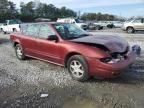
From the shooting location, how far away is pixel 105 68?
251 inches

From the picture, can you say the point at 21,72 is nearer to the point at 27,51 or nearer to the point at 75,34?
the point at 27,51

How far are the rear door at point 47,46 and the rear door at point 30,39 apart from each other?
32cm

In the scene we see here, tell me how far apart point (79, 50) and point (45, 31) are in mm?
1974

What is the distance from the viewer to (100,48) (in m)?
6.67

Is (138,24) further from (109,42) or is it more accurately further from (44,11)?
(44,11)

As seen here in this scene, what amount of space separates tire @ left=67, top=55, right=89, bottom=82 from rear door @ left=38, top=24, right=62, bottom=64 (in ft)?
1.95

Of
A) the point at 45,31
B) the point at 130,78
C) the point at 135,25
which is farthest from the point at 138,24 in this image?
the point at 130,78

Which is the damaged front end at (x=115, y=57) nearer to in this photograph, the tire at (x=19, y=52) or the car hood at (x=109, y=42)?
the car hood at (x=109, y=42)

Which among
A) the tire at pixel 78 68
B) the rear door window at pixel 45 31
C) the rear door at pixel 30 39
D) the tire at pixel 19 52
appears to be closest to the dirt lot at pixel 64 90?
the tire at pixel 78 68

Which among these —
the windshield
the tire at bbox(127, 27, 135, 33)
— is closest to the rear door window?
the windshield

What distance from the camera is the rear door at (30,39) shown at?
8812 millimetres

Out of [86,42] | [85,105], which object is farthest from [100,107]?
[86,42]

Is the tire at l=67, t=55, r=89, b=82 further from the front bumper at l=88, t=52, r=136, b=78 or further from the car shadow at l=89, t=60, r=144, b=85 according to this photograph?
the car shadow at l=89, t=60, r=144, b=85

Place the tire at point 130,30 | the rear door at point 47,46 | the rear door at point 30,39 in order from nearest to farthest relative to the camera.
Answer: the rear door at point 47,46, the rear door at point 30,39, the tire at point 130,30
